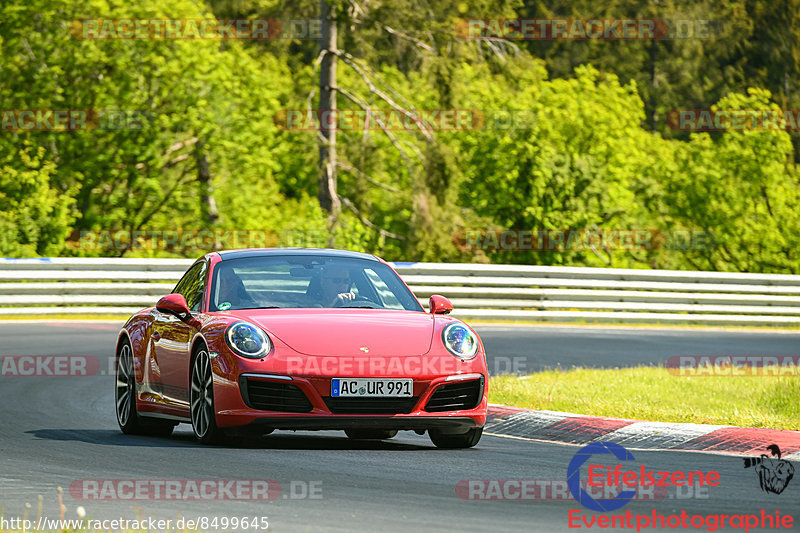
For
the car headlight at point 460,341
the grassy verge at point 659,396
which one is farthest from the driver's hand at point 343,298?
the grassy verge at point 659,396

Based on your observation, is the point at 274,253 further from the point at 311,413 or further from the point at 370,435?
the point at 311,413

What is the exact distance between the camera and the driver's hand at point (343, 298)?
9984 mm

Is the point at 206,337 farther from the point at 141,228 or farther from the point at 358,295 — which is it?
the point at 141,228

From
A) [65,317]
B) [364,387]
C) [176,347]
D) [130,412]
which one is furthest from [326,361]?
[65,317]

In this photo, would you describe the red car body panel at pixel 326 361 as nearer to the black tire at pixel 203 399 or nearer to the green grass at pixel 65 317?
the black tire at pixel 203 399

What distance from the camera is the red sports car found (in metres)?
8.85

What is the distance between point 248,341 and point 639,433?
2.89m

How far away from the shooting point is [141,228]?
114 feet

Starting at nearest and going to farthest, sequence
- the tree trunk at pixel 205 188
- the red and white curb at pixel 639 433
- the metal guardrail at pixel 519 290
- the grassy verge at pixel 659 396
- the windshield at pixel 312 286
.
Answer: the red and white curb at pixel 639 433 → the windshield at pixel 312 286 → the grassy verge at pixel 659 396 → the metal guardrail at pixel 519 290 → the tree trunk at pixel 205 188

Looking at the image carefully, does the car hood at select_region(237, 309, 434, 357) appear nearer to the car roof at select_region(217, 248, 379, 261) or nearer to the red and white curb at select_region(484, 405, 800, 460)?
the car roof at select_region(217, 248, 379, 261)

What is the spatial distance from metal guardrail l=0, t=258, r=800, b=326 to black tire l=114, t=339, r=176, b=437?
472 inches

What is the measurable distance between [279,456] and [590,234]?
30.2m

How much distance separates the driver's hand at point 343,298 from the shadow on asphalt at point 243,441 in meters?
0.95

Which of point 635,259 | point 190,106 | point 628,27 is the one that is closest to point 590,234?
point 635,259
